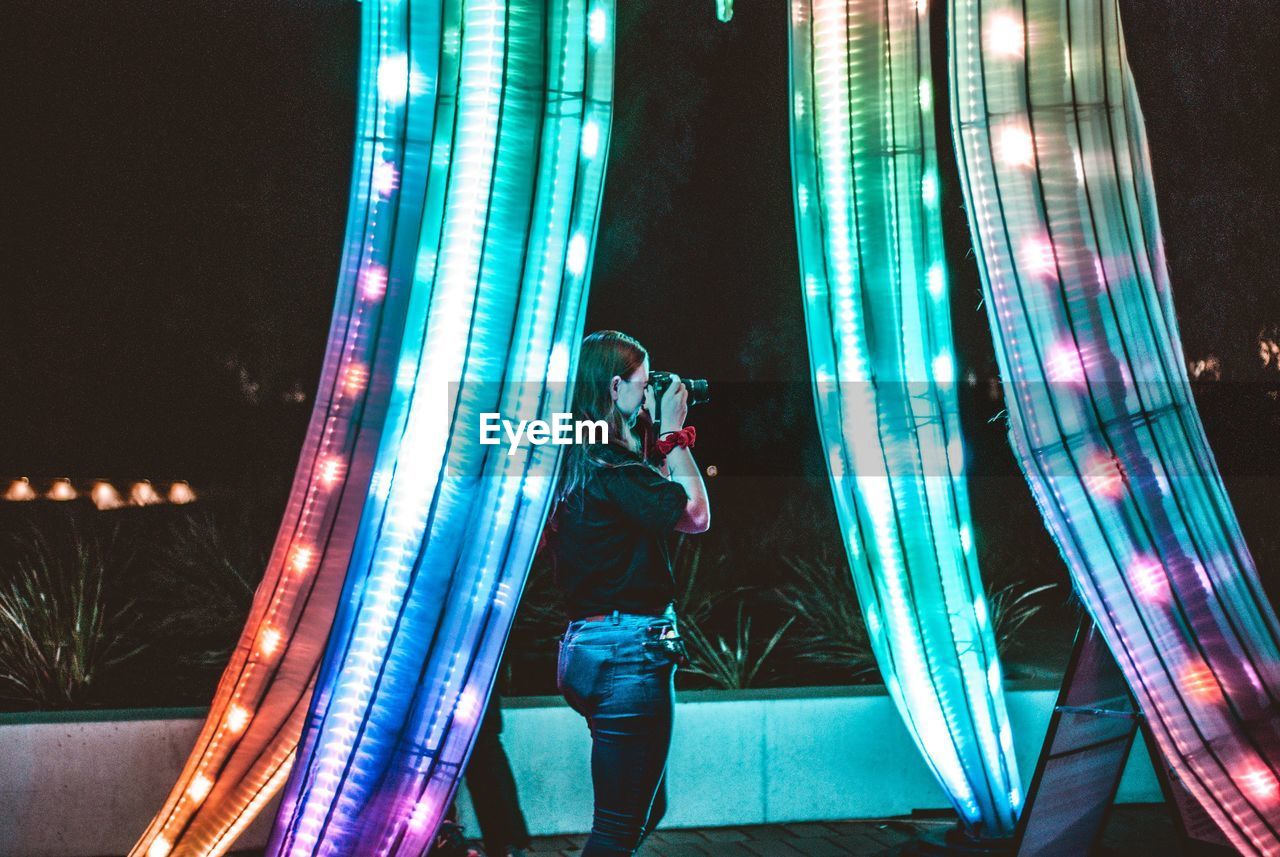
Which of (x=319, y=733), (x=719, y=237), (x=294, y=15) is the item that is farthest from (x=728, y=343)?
(x=319, y=733)

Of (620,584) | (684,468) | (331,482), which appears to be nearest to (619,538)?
(620,584)

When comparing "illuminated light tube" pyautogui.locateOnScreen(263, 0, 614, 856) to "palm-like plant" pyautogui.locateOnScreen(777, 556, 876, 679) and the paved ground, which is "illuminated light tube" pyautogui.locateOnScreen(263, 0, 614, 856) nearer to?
the paved ground

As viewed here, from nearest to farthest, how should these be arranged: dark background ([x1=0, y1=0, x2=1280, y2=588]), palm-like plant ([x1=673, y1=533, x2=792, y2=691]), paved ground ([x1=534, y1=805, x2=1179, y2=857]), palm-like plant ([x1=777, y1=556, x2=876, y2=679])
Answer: paved ground ([x1=534, y1=805, x2=1179, y2=857]) → palm-like plant ([x1=673, y1=533, x2=792, y2=691]) → palm-like plant ([x1=777, y1=556, x2=876, y2=679]) → dark background ([x1=0, y1=0, x2=1280, y2=588])

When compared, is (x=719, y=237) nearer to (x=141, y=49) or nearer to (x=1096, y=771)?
(x=141, y=49)

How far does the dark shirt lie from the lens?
2.35 m

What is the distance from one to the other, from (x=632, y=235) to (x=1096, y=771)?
4.09m

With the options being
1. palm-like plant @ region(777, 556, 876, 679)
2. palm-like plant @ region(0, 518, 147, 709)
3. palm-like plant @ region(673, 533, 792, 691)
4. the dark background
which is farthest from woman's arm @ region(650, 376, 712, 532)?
the dark background

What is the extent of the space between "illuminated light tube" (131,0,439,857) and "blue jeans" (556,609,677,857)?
0.69 metres

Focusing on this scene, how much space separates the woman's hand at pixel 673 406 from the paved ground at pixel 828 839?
5.65 ft

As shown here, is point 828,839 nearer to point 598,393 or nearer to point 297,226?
point 598,393

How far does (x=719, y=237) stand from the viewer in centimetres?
635

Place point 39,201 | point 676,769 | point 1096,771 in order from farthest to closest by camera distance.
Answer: point 39,201
point 676,769
point 1096,771

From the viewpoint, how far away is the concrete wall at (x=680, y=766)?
131 inches

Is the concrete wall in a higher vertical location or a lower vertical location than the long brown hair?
lower
